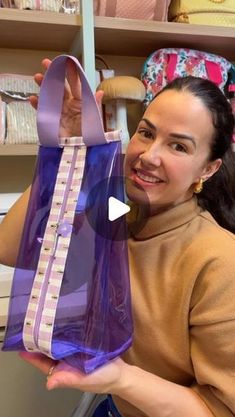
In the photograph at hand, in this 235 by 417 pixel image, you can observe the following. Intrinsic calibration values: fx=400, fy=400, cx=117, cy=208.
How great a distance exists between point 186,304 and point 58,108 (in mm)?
346

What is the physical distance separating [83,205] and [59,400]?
0.74 metres

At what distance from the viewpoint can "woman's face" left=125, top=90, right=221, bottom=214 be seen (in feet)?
2.15

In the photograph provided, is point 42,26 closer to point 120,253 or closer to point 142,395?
point 120,253

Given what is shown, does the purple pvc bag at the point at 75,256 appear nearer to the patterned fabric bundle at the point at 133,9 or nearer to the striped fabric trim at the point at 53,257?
the striped fabric trim at the point at 53,257

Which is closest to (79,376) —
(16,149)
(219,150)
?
(219,150)

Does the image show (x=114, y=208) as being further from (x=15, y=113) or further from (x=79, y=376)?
(x=15, y=113)

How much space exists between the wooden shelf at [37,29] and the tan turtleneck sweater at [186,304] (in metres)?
0.73

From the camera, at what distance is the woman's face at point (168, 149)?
654 millimetres

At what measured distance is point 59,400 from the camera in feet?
3.48

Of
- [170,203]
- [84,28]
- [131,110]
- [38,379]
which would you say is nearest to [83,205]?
[170,203]

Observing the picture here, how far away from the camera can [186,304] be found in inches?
23.8

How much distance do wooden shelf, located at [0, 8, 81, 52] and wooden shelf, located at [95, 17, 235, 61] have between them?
0.09m

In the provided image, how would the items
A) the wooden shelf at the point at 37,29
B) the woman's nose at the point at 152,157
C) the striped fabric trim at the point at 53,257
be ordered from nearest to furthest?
the striped fabric trim at the point at 53,257
the woman's nose at the point at 152,157
the wooden shelf at the point at 37,29

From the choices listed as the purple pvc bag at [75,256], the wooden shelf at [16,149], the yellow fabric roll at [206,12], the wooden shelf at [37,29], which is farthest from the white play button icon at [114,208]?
the yellow fabric roll at [206,12]
